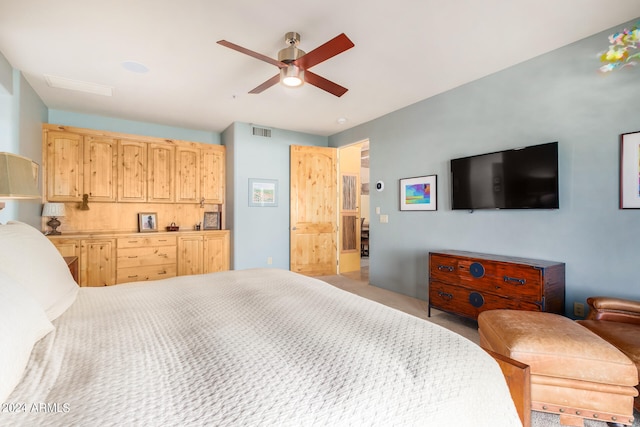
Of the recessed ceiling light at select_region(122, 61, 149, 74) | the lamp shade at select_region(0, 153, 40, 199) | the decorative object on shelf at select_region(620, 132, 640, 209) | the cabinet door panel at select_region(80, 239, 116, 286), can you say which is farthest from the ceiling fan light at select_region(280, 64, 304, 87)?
the cabinet door panel at select_region(80, 239, 116, 286)

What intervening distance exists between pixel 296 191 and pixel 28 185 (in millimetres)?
3648

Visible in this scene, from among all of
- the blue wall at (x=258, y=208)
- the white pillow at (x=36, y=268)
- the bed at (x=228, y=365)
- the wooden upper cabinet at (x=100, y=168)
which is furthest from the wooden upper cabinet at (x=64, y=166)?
the bed at (x=228, y=365)

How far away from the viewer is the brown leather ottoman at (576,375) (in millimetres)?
1453

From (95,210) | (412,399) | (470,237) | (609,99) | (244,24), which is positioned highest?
(244,24)

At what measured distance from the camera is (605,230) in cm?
230

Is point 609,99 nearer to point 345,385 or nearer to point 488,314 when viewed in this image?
point 488,314

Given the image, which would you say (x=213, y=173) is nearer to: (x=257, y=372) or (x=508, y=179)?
(x=508, y=179)

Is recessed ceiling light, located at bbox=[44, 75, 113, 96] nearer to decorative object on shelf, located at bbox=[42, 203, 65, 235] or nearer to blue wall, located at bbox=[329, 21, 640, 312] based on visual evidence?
decorative object on shelf, located at bbox=[42, 203, 65, 235]

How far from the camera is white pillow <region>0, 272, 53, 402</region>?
0.66 metres

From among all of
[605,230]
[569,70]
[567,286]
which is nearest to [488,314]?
[567,286]

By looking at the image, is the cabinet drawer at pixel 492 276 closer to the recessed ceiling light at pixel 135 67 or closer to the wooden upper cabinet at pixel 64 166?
the recessed ceiling light at pixel 135 67

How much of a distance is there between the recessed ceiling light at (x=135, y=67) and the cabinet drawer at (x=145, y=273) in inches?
105

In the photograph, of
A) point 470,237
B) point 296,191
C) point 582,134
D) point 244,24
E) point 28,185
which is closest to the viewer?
point 28,185

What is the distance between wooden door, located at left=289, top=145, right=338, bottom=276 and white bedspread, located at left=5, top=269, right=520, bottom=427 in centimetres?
377
